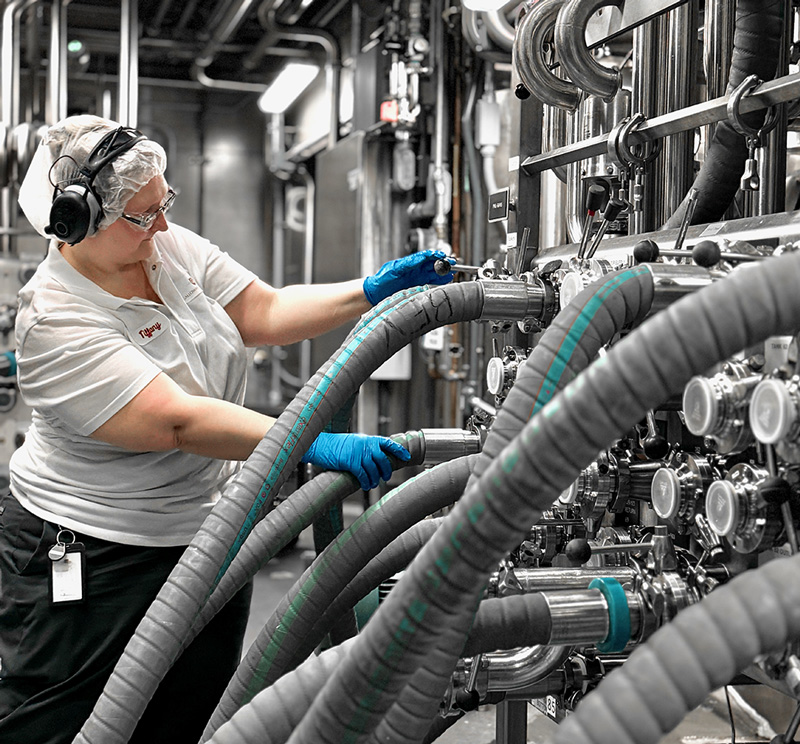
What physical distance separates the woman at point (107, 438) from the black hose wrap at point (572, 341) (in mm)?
480

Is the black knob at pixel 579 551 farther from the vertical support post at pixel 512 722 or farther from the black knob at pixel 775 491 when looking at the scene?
the vertical support post at pixel 512 722

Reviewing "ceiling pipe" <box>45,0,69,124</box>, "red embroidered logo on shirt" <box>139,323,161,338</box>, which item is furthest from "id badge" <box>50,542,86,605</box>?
"ceiling pipe" <box>45,0,69,124</box>

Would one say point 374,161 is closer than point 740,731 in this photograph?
No

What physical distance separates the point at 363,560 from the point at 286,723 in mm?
385

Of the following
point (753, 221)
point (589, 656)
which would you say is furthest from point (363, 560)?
point (753, 221)

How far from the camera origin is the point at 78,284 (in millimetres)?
1560

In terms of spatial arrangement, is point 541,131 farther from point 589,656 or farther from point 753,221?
point 589,656

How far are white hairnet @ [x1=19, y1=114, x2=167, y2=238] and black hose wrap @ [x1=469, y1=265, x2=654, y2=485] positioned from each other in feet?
2.89

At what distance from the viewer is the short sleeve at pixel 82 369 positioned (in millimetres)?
1461

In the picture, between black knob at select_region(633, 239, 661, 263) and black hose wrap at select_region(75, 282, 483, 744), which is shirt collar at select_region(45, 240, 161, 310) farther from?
black knob at select_region(633, 239, 661, 263)

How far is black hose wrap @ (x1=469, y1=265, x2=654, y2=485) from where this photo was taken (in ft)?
3.02

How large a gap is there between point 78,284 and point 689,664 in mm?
1252

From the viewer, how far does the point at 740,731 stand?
2.34 m

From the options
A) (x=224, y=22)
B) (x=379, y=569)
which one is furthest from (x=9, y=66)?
(x=379, y=569)
